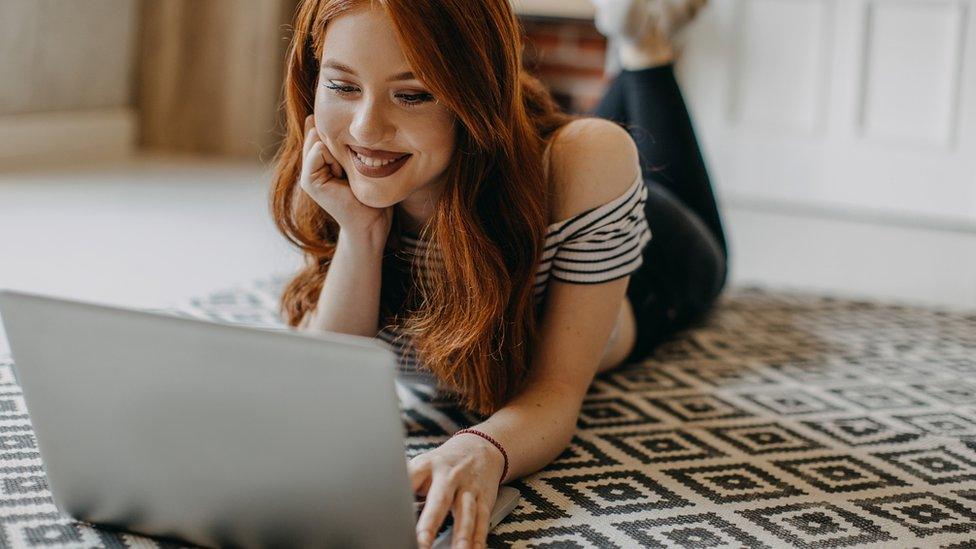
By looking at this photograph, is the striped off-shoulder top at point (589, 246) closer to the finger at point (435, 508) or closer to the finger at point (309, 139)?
the finger at point (309, 139)

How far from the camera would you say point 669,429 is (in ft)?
4.85

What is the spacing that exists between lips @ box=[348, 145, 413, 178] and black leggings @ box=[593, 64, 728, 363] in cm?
67

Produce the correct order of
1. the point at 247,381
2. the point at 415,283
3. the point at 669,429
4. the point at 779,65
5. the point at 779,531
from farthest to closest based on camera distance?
1. the point at 779,65
2. the point at 669,429
3. the point at 415,283
4. the point at 779,531
5. the point at 247,381

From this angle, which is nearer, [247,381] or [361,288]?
[247,381]

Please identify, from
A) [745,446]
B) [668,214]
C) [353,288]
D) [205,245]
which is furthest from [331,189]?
[205,245]

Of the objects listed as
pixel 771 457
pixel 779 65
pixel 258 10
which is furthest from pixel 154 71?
pixel 771 457

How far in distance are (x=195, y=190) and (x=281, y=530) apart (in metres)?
2.51

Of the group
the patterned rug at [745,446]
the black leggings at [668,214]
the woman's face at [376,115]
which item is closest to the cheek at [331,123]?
the woman's face at [376,115]

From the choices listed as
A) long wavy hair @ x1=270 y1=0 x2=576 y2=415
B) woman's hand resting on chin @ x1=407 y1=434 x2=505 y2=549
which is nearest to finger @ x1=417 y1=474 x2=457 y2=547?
woman's hand resting on chin @ x1=407 y1=434 x2=505 y2=549

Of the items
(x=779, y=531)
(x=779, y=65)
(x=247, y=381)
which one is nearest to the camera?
(x=247, y=381)

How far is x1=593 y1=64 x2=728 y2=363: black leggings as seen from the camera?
1811 mm

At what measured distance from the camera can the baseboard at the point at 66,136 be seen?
11.3 feet

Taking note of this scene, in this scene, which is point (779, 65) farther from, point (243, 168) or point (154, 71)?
point (154, 71)

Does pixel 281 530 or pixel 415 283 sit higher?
pixel 415 283
